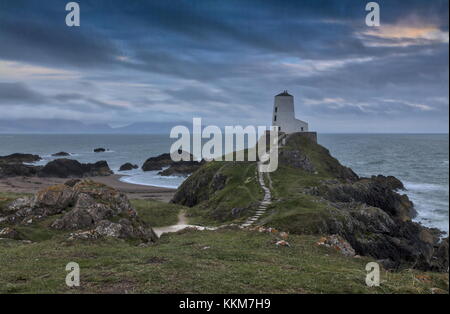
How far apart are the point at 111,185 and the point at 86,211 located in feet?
234

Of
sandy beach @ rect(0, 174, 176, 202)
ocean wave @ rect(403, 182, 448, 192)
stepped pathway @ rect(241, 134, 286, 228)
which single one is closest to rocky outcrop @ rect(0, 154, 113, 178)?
sandy beach @ rect(0, 174, 176, 202)

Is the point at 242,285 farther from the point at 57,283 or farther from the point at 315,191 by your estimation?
the point at 315,191

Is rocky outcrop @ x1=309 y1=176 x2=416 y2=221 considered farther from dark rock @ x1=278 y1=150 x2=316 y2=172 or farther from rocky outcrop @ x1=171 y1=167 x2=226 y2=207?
rocky outcrop @ x1=171 y1=167 x2=226 y2=207

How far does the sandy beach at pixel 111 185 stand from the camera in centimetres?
7950

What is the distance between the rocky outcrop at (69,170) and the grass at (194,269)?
315ft

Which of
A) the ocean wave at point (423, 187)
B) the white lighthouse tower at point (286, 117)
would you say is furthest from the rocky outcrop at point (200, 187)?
the ocean wave at point (423, 187)

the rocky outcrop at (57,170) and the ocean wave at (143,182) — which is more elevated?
the rocky outcrop at (57,170)

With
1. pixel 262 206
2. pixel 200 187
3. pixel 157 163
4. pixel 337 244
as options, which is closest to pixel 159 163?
pixel 157 163

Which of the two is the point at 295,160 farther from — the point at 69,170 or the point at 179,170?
the point at 69,170

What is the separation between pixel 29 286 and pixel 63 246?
8.99 m

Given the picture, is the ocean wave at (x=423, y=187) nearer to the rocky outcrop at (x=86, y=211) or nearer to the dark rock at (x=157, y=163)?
the rocky outcrop at (x=86, y=211)

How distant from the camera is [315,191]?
46875mm

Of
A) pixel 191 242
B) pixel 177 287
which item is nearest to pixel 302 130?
pixel 191 242

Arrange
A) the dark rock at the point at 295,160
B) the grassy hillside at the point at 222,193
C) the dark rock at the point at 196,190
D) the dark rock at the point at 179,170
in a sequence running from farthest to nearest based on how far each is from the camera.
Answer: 1. the dark rock at the point at 179,170
2. the dark rock at the point at 295,160
3. the dark rock at the point at 196,190
4. the grassy hillside at the point at 222,193
